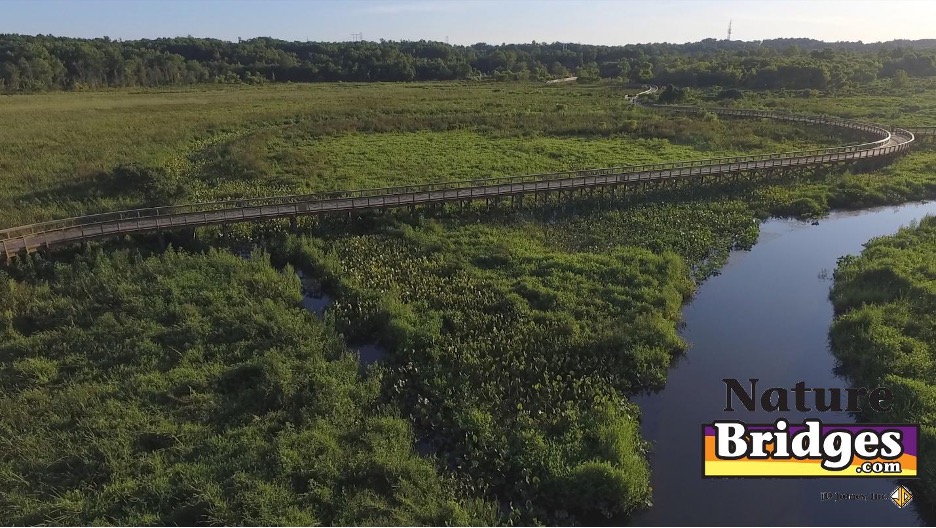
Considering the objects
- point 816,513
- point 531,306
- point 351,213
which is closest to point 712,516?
point 816,513

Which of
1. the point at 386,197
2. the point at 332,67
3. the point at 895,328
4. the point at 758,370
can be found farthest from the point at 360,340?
the point at 332,67

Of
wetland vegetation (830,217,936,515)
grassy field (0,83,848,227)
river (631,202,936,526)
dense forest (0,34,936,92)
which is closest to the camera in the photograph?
river (631,202,936,526)

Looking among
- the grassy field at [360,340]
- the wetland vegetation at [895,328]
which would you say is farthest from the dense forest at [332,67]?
the wetland vegetation at [895,328]

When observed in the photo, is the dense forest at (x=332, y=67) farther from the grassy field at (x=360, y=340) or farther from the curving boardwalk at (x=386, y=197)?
the grassy field at (x=360, y=340)

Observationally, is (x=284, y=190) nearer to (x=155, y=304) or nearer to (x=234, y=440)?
(x=155, y=304)

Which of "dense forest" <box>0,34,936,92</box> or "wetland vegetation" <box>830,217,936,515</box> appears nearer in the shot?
"wetland vegetation" <box>830,217,936,515</box>

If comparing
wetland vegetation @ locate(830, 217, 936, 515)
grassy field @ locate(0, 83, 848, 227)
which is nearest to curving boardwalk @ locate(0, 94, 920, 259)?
grassy field @ locate(0, 83, 848, 227)

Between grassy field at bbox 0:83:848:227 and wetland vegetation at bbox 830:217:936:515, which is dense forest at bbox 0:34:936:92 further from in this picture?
wetland vegetation at bbox 830:217:936:515
